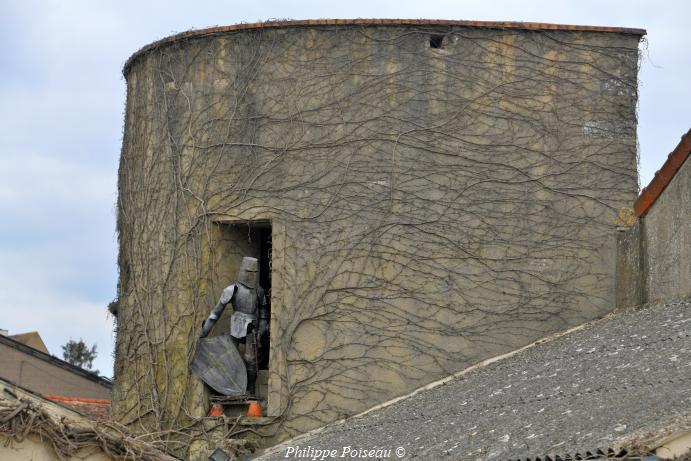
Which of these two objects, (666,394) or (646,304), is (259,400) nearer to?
(646,304)

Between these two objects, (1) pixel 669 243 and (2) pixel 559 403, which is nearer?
(2) pixel 559 403

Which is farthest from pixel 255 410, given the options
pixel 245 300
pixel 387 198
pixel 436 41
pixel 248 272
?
pixel 436 41

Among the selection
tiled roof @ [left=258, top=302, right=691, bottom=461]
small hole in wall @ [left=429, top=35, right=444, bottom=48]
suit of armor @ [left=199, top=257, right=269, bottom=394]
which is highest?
small hole in wall @ [left=429, top=35, right=444, bottom=48]

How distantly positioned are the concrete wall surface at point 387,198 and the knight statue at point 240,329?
22 centimetres

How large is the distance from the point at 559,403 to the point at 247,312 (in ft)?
18.4

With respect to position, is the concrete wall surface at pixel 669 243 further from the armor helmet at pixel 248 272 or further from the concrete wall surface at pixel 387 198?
the armor helmet at pixel 248 272

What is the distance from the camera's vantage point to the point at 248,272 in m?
14.3

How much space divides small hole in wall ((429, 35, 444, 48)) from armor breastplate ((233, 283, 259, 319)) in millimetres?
3491

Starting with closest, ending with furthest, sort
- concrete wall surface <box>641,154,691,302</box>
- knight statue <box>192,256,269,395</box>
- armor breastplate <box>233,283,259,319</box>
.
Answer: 1. concrete wall surface <box>641,154,691,302</box>
2. knight statue <box>192,256,269,395</box>
3. armor breastplate <box>233,283,259,319</box>

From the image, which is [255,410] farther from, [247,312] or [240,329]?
[247,312]

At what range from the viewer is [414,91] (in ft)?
46.8

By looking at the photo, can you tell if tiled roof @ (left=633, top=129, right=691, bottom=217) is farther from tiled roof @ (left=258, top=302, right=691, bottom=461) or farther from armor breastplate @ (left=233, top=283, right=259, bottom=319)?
armor breastplate @ (left=233, top=283, right=259, bottom=319)

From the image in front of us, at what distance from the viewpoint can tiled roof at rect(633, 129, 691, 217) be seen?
11.4 meters

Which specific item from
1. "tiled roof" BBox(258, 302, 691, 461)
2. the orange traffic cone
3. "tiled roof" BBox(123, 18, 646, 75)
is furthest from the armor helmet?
"tiled roof" BBox(123, 18, 646, 75)
